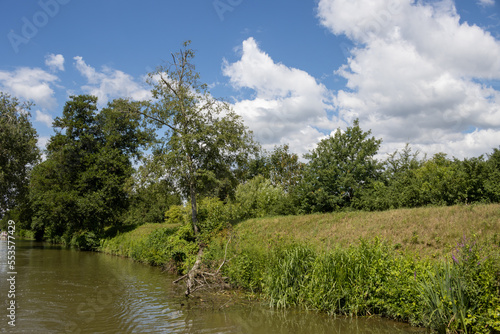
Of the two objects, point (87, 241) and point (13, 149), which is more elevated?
point (13, 149)

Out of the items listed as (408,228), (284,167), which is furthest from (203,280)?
(284,167)

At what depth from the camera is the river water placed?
8.62 metres

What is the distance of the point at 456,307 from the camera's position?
732 cm

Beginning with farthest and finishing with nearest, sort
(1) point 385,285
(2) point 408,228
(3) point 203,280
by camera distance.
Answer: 1. (3) point 203,280
2. (2) point 408,228
3. (1) point 385,285

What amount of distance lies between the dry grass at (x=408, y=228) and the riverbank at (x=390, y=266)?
0.04 meters

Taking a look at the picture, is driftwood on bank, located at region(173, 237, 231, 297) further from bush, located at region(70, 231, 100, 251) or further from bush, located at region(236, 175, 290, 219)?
bush, located at region(70, 231, 100, 251)

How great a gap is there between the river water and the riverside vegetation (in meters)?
0.69

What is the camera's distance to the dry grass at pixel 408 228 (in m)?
10.9

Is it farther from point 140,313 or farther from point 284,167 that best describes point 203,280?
point 284,167

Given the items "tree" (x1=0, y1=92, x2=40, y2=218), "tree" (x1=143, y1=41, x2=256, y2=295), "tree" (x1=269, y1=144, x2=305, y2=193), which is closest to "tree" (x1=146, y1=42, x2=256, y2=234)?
"tree" (x1=143, y1=41, x2=256, y2=295)

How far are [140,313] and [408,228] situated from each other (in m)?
9.96

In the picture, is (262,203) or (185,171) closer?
(185,171)

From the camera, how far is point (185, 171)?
20.1 metres

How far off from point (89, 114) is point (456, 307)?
34.7m
